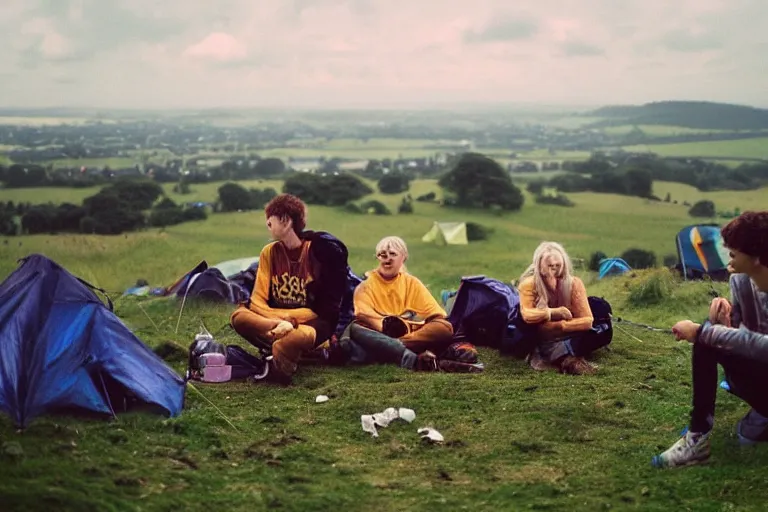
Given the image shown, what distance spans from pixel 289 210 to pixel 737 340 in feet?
11.1

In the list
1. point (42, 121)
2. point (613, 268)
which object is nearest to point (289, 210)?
point (613, 268)

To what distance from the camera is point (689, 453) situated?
4551mm

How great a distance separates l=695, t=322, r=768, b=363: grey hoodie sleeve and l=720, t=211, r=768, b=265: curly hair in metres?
0.40

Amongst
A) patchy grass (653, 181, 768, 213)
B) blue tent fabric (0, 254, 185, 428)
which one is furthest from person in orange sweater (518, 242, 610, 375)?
patchy grass (653, 181, 768, 213)

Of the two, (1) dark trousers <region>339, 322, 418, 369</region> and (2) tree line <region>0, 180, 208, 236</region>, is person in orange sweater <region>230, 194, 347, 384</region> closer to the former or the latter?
(1) dark trousers <region>339, 322, 418, 369</region>

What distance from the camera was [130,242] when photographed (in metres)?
12.5

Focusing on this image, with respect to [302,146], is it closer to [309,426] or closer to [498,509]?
[309,426]

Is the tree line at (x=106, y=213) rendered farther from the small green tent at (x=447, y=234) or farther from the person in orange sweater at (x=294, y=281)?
the person in orange sweater at (x=294, y=281)

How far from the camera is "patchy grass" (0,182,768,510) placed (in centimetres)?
414

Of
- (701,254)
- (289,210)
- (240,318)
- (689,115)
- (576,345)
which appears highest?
(689,115)

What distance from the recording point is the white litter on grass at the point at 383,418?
535 centimetres

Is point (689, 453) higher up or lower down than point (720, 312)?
lower down

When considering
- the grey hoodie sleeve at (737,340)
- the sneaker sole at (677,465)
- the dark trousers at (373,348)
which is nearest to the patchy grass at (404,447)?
the sneaker sole at (677,465)

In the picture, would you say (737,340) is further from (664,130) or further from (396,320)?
(664,130)
